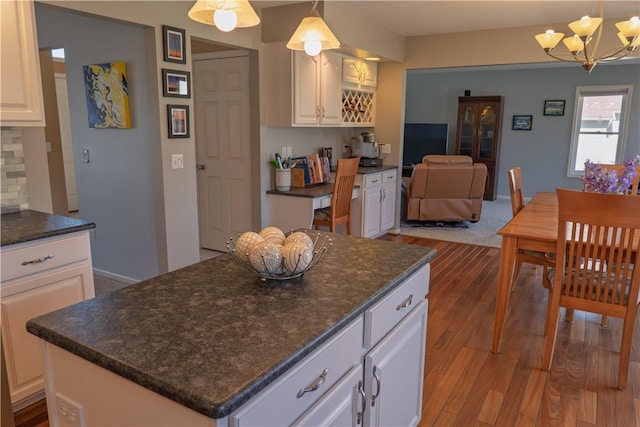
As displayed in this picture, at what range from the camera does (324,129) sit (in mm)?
5336

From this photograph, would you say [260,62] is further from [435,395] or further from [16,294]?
[435,395]

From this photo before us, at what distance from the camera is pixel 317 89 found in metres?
4.46

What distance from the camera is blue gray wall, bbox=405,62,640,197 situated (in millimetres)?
7641

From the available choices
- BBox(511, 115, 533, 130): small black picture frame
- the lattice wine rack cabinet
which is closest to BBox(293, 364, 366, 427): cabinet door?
the lattice wine rack cabinet

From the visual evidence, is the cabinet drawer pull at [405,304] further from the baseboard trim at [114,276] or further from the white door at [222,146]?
the white door at [222,146]

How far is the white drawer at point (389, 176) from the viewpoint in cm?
Result: 541

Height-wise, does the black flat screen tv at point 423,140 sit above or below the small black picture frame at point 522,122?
below

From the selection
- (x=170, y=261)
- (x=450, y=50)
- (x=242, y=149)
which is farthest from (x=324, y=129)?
(x=170, y=261)

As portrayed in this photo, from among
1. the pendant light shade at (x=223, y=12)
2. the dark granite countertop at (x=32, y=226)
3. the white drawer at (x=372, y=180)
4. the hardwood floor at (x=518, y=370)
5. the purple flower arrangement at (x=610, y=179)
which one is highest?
the pendant light shade at (x=223, y=12)

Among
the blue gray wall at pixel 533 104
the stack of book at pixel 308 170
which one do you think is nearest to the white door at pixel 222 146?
the stack of book at pixel 308 170

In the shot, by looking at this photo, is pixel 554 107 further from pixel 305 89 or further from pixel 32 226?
pixel 32 226

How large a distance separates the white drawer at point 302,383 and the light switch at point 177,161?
2.50 m

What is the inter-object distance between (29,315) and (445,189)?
5.05m

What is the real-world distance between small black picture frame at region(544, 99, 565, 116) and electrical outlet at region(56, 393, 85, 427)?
879 cm
